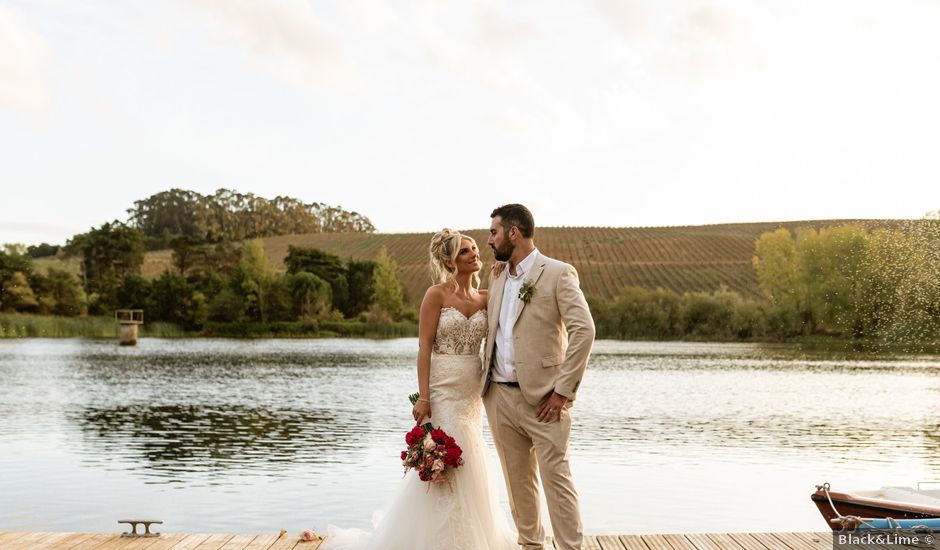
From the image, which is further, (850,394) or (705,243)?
(705,243)

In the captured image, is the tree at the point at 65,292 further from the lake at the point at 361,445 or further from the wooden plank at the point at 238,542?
the wooden plank at the point at 238,542

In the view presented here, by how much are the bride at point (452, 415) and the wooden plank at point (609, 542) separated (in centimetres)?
68

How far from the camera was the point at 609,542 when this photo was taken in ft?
21.6

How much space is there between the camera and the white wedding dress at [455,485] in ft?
19.7

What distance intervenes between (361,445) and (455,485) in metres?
11.0

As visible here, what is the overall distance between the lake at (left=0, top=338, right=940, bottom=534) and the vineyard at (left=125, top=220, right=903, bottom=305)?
148ft

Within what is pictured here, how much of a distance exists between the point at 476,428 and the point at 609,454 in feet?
34.7

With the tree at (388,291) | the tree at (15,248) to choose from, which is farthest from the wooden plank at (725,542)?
the tree at (15,248)

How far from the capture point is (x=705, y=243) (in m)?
92.2

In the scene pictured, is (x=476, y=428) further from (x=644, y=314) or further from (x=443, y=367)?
(x=644, y=314)

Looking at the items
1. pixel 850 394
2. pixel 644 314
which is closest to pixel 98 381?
pixel 850 394

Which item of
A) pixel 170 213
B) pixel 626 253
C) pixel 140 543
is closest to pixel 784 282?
pixel 626 253

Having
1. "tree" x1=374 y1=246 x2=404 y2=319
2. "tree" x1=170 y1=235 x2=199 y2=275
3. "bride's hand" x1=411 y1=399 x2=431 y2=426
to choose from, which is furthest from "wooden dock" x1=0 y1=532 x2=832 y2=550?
"tree" x1=170 y1=235 x2=199 y2=275

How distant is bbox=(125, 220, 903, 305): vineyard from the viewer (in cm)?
8031
